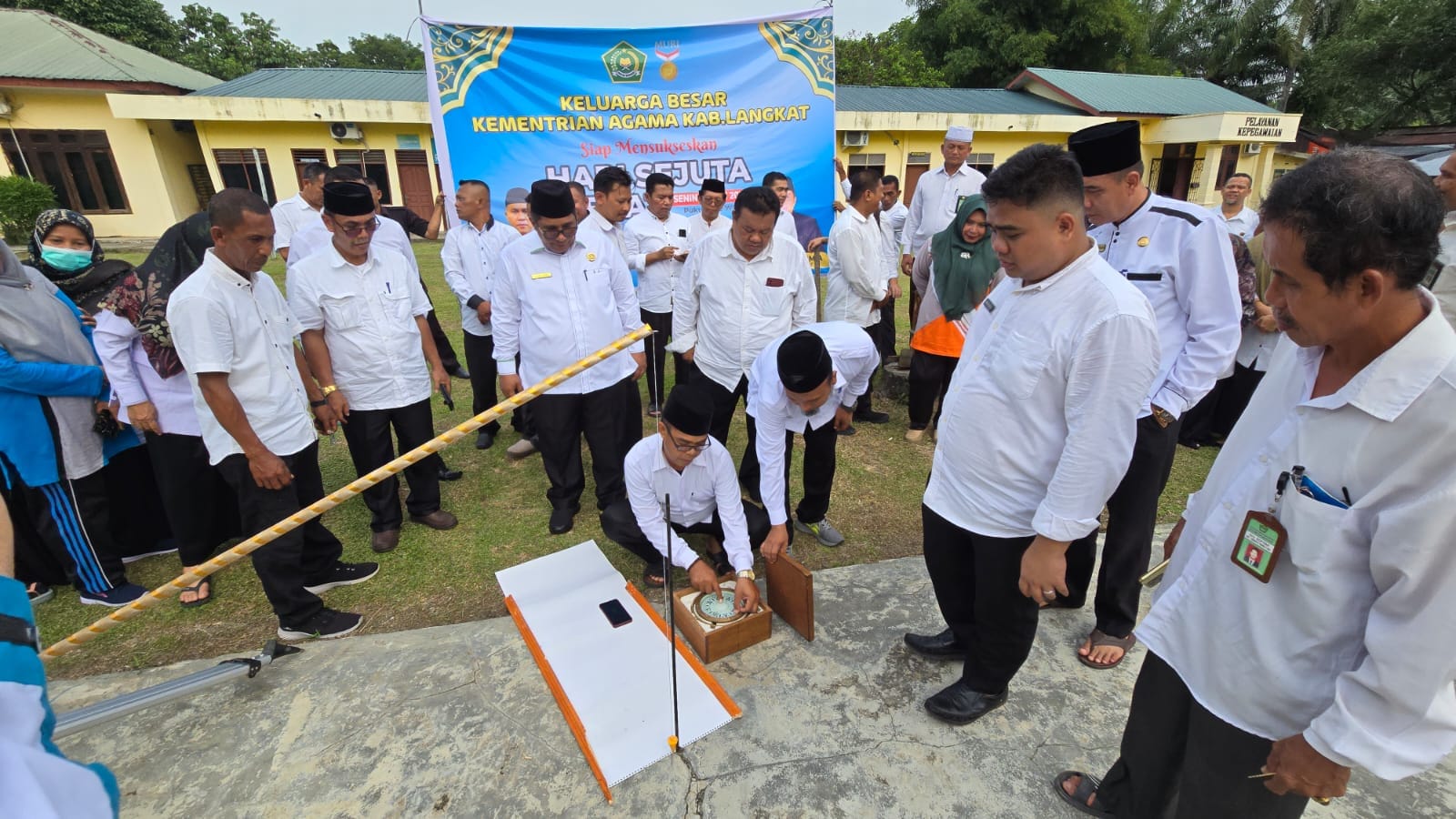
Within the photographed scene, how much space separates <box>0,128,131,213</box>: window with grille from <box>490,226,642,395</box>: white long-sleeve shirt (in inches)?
755

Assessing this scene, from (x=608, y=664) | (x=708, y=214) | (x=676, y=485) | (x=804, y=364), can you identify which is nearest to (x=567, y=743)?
(x=608, y=664)

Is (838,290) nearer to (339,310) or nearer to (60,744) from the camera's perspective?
(339,310)

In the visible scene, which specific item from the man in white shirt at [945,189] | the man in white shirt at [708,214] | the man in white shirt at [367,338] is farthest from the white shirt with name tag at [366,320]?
the man in white shirt at [945,189]

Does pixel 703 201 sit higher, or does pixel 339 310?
pixel 703 201

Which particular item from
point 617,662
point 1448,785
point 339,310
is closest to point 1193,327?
point 1448,785

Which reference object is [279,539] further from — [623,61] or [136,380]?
[623,61]

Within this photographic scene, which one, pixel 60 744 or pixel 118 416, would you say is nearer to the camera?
pixel 60 744

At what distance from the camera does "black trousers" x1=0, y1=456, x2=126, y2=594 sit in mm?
3096

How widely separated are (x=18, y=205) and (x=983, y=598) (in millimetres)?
20965

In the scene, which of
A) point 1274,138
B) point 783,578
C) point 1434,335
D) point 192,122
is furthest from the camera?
point 1274,138

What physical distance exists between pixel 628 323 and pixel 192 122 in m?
19.7

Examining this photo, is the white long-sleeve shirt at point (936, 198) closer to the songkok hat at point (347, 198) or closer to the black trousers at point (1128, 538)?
the black trousers at point (1128, 538)

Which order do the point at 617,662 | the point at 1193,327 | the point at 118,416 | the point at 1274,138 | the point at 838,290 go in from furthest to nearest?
the point at 1274,138, the point at 838,290, the point at 118,416, the point at 617,662, the point at 1193,327

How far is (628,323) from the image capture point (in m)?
4.07
